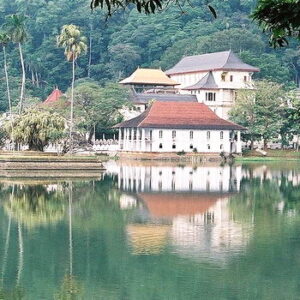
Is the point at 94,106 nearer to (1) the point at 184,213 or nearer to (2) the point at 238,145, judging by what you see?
(2) the point at 238,145

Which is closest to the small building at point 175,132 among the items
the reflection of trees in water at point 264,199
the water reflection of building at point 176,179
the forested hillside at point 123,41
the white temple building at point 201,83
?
the white temple building at point 201,83

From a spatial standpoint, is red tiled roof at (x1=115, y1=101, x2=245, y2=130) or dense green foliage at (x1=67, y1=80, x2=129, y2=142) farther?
dense green foliage at (x1=67, y1=80, x2=129, y2=142)

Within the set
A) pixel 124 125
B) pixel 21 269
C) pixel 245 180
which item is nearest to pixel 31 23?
pixel 124 125

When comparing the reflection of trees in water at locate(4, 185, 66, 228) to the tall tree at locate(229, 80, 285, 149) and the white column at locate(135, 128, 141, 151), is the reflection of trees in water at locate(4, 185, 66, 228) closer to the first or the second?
the white column at locate(135, 128, 141, 151)

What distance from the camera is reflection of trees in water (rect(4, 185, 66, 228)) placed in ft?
106

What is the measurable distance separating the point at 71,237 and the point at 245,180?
1005 inches

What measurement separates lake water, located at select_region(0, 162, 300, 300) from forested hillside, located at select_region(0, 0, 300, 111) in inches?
2670

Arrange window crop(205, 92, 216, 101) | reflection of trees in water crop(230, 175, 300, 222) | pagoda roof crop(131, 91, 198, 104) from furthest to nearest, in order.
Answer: window crop(205, 92, 216, 101), pagoda roof crop(131, 91, 198, 104), reflection of trees in water crop(230, 175, 300, 222)

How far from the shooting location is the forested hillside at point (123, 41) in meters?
116

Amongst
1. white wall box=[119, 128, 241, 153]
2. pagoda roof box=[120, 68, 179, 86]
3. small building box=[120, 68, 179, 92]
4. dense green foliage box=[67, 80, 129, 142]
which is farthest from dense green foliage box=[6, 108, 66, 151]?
small building box=[120, 68, 179, 92]

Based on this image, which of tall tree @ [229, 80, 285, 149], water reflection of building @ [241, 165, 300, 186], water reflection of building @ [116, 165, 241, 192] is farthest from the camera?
tall tree @ [229, 80, 285, 149]

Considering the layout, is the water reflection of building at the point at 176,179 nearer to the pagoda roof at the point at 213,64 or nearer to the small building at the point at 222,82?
the small building at the point at 222,82

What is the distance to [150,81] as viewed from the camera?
331 ft

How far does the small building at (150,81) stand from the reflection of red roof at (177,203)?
2288 inches
